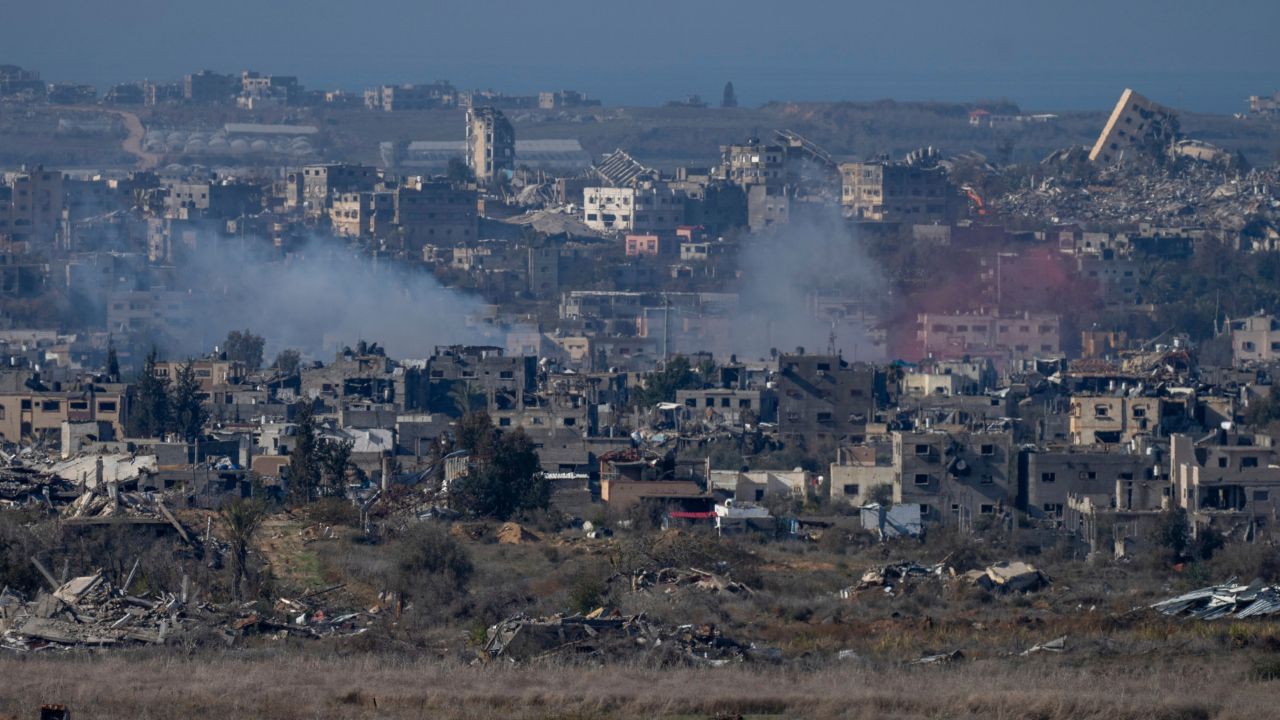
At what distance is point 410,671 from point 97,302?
5257cm

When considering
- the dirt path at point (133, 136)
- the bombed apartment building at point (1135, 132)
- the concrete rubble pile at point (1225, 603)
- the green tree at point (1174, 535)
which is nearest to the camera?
the concrete rubble pile at point (1225, 603)

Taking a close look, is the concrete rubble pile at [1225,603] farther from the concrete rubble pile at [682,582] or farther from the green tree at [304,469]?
the green tree at [304,469]

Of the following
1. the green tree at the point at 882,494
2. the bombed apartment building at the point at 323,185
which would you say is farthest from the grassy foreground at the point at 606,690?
the bombed apartment building at the point at 323,185

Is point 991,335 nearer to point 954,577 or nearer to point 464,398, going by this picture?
point 464,398

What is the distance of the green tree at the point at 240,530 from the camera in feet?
78.4

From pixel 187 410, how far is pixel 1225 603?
67.3 ft

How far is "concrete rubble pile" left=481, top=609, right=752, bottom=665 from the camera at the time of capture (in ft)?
63.6

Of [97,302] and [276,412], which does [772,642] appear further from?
[97,302]

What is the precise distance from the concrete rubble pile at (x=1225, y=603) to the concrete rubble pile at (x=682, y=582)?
3400 millimetres

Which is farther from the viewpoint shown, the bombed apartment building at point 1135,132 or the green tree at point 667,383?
the bombed apartment building at point 1135,132

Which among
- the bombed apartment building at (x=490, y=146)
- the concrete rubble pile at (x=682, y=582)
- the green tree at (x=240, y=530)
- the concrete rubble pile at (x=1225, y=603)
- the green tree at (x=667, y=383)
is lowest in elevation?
the concrete rubble pile at (x=682, y=582)

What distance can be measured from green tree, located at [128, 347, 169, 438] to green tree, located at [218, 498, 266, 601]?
1250cm

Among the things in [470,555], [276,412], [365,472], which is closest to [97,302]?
[276,412]

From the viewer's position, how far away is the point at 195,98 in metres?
140
